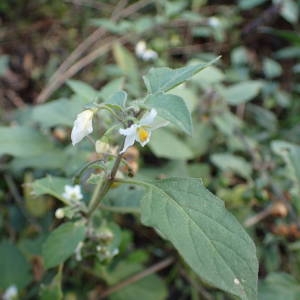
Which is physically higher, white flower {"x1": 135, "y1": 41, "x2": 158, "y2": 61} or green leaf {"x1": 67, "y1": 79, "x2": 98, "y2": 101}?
green leaf {"x1": 67, "y1": 79, "x2": 98, "y2": 101}

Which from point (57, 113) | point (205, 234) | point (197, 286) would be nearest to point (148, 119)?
point (205, 234)

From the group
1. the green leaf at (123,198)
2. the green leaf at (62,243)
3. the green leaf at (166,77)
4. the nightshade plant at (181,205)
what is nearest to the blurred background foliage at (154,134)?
the green leaf at (123,198)

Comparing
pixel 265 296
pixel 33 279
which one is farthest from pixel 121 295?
pixel 265 296

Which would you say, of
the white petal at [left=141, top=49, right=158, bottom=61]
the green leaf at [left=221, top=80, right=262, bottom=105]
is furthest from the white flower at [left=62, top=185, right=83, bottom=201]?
the white petal at [left=141, top=49, right=158, bottom=61]

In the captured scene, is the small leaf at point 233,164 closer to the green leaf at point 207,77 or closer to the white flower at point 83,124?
the green leaf at point 207,77

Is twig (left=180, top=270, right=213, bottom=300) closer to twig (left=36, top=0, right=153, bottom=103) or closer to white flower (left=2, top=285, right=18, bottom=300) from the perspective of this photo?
white flower (left=2, top=285, right=18, bottom=300)

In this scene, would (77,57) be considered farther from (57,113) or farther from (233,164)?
(233,164)
